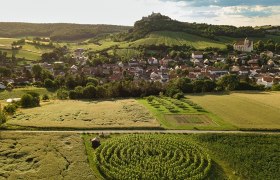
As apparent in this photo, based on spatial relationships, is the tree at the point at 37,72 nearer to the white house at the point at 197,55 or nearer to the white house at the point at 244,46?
the white house at the point at 197,55

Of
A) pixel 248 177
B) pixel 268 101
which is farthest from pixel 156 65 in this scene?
pixel 248 177

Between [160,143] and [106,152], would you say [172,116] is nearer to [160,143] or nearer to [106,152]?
[160,143]

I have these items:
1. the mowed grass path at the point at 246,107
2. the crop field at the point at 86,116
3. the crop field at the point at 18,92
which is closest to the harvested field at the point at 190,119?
the mowed grass path at the point at 246,107

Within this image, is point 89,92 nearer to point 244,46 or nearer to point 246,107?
point 246,107

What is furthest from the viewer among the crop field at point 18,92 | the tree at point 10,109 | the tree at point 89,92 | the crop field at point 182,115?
the crop field at point 18,92

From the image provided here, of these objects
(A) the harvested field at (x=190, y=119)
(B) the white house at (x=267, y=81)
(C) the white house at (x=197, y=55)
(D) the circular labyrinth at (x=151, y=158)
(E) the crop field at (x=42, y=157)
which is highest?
(C) the white house at (x=197, y=55)

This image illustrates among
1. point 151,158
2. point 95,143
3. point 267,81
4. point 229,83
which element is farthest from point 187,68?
point 151,158
